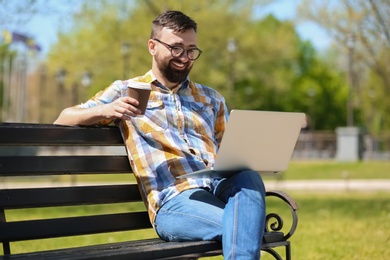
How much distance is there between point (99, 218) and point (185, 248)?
61 cm

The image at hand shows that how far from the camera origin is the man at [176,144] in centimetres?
390

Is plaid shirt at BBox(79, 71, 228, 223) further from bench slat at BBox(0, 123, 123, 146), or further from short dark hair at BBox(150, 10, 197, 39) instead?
short dark hair at BBox(150, 10, 197, 39)

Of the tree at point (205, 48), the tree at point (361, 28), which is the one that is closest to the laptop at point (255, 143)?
the tree at point (361, 28)

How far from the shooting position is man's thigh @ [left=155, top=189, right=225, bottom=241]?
12.9 ft

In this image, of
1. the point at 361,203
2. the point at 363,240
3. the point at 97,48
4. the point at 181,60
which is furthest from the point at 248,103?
the point at 181,60

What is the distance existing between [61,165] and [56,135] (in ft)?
0.49

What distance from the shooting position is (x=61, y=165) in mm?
4191

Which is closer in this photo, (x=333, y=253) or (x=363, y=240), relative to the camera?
(x=333, y=253)

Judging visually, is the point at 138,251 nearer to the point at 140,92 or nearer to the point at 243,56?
the point at 140,92

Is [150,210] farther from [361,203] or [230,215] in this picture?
[361,203]

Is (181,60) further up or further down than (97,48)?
further down

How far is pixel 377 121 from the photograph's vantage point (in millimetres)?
65125

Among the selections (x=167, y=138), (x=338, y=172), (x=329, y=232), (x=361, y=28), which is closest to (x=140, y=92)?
(x=167, y=138)

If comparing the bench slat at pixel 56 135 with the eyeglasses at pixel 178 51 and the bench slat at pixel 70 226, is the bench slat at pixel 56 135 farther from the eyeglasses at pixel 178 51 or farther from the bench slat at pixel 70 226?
the eyeglasses at pixel 178 51
